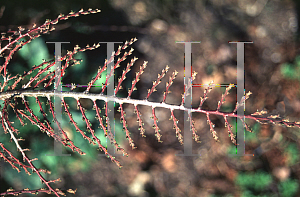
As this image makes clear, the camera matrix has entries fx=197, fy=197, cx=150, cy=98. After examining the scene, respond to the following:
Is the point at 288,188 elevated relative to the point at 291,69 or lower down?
lower down

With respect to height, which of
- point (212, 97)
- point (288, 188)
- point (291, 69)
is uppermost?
point (291, 69)

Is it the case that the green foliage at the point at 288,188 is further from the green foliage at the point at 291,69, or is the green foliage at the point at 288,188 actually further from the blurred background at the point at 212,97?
the green foliage at the point at 291,69

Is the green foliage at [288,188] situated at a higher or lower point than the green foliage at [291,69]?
lower

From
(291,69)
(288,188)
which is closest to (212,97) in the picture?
(291,69)

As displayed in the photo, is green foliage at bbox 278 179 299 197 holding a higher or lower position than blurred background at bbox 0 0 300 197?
lower

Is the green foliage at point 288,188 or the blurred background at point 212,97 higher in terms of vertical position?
the blurred background at point 212,97

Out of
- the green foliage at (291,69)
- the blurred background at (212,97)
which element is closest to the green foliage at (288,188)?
the blurred background at (212,97)

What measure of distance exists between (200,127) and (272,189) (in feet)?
6.43

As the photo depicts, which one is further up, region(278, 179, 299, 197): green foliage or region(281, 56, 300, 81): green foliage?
region(281, 56, 300, 81): green foliage

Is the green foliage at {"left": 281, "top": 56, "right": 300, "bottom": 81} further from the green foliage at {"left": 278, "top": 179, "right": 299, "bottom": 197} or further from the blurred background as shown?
the green foliage at {"left": 278, "top": 179, "right": 299, "bottom": 197}

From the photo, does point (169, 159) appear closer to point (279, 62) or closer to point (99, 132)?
point (99, 132)

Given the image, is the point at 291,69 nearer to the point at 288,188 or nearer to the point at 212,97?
the point at 212,97

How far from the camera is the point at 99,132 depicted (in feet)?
11.3

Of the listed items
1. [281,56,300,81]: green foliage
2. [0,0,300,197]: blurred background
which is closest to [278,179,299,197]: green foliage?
[0,0,300,197]: blurred background
